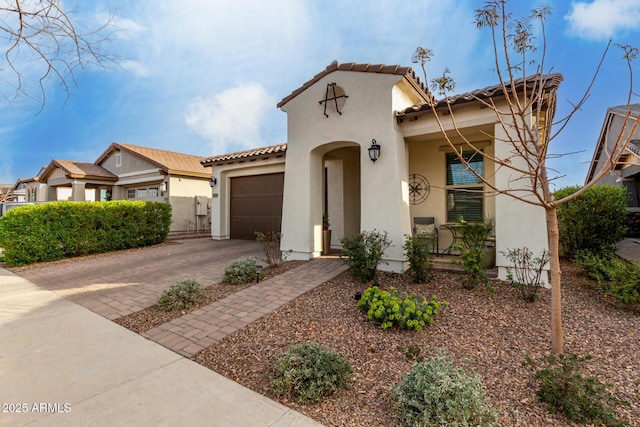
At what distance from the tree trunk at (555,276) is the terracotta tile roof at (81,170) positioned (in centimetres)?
2058

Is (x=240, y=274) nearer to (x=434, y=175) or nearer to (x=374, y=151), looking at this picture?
(x=374, y=151)

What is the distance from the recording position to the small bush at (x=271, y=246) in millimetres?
7053

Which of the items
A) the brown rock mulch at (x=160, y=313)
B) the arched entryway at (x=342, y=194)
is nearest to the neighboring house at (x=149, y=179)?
the arched entryway at (x=342, y=194)

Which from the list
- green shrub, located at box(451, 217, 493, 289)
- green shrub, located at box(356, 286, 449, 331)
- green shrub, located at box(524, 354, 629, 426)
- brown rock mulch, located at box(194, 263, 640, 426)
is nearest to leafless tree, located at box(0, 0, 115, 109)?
brown rock mulch, located at box(194, 263, 640, 426)

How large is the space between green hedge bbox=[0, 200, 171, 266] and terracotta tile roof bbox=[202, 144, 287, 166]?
2.89 meters

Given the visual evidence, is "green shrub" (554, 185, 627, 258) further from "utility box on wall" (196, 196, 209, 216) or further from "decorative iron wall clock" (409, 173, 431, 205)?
"utility box on wall" (196, 196, 209, 216)

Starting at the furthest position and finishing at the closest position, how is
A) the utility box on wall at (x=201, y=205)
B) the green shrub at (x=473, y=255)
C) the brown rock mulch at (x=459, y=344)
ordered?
1. the utility box on wall at (x=201, y=205)
2. the green shrub at (x=473, y=255)
3. the brown rock mulch at (x=459, y=344)

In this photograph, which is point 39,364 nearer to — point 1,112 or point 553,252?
point 1,112

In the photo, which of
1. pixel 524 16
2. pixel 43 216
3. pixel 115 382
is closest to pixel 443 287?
pixel 524 16

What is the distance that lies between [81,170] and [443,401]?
21.1 metres

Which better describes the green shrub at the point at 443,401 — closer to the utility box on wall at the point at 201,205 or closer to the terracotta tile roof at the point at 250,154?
the terracotta tile roof at the point at 250,154

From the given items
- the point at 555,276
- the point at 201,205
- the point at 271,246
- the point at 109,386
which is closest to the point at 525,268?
the point at 555,276

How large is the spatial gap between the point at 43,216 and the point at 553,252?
11.9 metres

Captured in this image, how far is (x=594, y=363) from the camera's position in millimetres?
2949
